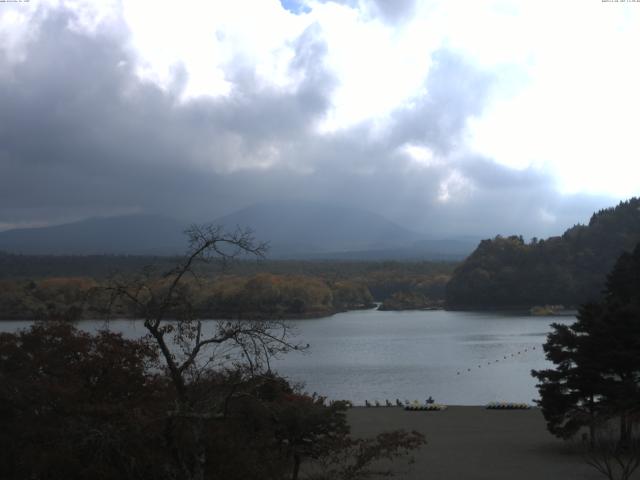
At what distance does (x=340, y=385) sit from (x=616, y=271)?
12.7 metres

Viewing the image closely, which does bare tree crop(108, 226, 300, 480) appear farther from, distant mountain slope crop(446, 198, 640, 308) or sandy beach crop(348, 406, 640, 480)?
distant mountain slope crop(446, 198, 640, 308)

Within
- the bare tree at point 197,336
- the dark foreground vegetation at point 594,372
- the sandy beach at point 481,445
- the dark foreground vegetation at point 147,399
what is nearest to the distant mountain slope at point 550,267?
the sandy beach at point 481,445

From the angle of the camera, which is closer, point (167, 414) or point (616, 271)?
point (167, 414)

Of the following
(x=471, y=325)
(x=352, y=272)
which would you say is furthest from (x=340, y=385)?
(x=352, y=272)

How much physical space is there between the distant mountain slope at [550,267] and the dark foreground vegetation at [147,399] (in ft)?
262

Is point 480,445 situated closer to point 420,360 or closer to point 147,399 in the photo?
point 147,399

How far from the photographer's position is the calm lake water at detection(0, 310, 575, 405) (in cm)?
3055

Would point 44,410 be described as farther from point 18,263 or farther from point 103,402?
point 18,263

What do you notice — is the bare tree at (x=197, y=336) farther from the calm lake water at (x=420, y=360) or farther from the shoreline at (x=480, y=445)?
the shoreline at (x=480, y=445)

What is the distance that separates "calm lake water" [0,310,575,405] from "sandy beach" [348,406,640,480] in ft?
13.7

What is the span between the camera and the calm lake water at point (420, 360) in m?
30.5

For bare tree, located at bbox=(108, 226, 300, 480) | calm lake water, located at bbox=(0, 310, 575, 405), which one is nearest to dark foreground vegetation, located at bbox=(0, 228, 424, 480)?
bare tree, located at bbox=(108, 226, 300, 480)

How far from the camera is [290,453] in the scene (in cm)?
1008

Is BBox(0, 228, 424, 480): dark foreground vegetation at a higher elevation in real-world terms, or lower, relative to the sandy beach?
higher
